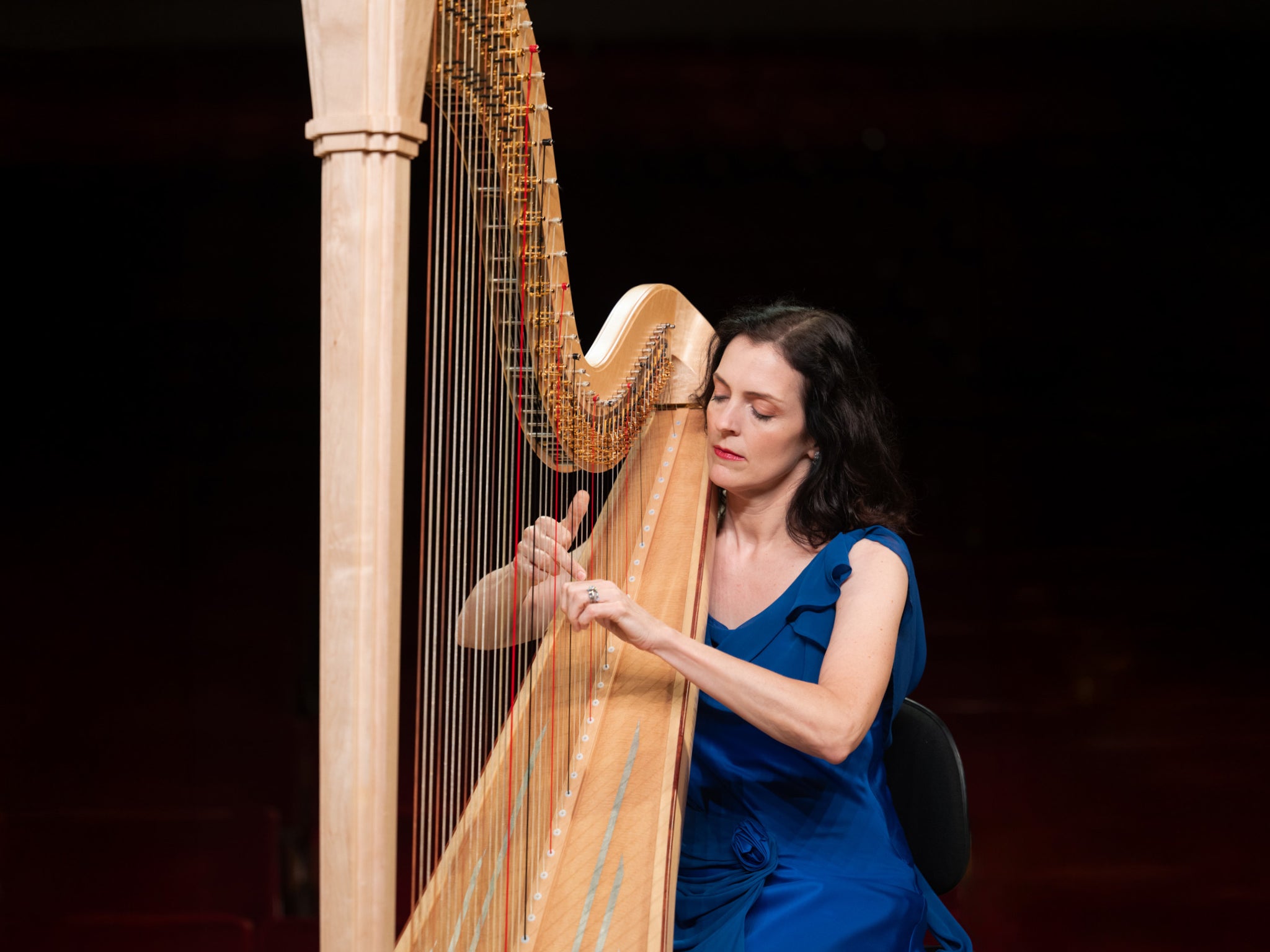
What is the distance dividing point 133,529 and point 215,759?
73 centimetres

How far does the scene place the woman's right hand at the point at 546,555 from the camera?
1.28m

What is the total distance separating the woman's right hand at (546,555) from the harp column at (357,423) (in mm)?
590

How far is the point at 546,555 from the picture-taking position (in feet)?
4.20

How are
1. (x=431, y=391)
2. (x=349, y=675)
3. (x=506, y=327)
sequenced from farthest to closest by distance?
(x=506, y=327)
(x=431, y=391)
(x=349, y=675)

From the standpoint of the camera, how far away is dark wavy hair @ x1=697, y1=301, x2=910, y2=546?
1544mm

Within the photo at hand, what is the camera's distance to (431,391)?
0.80 m

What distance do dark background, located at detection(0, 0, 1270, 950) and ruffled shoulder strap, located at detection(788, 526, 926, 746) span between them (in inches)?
63.2

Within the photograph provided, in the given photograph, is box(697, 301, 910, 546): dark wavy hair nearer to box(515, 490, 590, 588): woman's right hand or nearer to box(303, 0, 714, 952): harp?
box(303, 0, 714, 952): harp

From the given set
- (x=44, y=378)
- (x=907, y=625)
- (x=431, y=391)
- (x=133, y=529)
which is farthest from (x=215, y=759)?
(x=431, y=391)

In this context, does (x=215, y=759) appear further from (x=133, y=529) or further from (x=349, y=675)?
(x=349, y=675)

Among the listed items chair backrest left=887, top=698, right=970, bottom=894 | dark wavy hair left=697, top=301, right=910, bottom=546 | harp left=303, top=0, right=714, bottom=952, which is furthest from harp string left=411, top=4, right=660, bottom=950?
chair backrest left=887, top=698, right=970, bottom=894

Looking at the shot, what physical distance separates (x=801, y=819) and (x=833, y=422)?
20.8 inches

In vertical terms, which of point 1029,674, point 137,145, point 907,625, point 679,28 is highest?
point 679,28

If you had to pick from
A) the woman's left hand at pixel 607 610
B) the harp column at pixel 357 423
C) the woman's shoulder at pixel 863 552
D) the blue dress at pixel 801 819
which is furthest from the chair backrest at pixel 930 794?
the harp column at pixel 357 423
